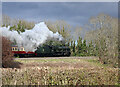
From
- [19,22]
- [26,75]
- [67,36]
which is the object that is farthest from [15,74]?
[19,22]

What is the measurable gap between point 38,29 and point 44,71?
13777mm

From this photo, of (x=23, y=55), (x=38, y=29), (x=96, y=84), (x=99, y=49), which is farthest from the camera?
(x=38, y=29)

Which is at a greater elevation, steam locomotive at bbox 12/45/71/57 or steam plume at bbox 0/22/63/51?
steam plume at bbox 0/22/63/51

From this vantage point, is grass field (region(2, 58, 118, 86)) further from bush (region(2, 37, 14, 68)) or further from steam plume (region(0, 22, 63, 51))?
steam plume (region(0, 22, 63, 51))

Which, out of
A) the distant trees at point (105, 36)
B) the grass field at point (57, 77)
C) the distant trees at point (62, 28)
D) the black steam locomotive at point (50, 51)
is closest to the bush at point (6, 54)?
the grass field at point (57, 77)

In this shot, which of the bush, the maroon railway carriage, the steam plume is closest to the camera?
the bush

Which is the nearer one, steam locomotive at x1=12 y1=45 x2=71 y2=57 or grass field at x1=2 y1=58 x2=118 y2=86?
grass field at x1=2 y1=58 x2=118 y2=86

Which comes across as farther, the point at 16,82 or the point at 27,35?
the point at 27,35

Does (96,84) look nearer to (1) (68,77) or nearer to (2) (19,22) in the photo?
(1) (68,77)

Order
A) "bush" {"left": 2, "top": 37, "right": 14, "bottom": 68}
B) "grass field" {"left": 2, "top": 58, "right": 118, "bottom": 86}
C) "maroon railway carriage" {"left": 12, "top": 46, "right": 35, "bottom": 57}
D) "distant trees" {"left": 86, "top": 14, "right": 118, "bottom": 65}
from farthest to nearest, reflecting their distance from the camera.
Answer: "maroon railway carriage" {"left": 12, "top": 46, "right": 35, "bottom": 57}, "distant trees" {"left": 86, "top": 14, "right": 118, "bottom": 65}, "bush" {"left": 2, "top": 37, "right": 14, "bottom": 68}, "grass field" {"left": 2, "top": 58, "right": 118, "bottom": 86}

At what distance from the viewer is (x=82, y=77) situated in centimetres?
450

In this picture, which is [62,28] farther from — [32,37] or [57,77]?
[57,77]

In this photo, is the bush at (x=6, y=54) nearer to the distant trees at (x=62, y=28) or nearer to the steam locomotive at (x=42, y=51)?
the steam locomotive at (x=42, y=51)

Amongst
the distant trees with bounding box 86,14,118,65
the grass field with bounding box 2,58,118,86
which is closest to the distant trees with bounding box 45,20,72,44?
the distant trees with bounding box 86,14,118,65
